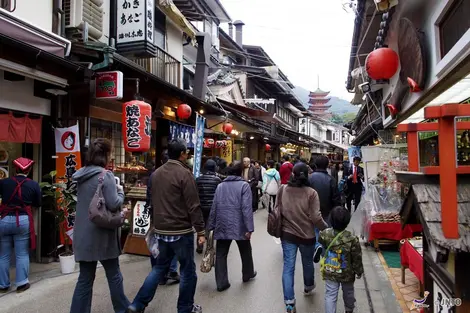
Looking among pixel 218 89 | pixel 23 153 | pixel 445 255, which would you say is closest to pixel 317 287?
pixel 445 255

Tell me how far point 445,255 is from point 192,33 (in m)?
13.6

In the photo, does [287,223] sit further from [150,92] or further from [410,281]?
[150,92]

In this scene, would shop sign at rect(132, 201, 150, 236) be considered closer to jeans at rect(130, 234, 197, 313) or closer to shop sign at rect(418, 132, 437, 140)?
jeans at rect(130, 234, 197, 313)

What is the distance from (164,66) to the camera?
13.6 m

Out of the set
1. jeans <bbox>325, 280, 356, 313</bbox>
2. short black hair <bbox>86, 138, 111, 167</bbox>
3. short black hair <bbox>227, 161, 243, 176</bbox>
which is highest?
short black hair <bbox>86, 138, 111, 167</bbox>

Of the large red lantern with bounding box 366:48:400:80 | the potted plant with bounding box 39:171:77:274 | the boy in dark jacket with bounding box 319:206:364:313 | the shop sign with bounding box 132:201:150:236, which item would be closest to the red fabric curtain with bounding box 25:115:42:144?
the potted plant with bounding box 39:171:77:274

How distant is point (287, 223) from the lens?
5355mm

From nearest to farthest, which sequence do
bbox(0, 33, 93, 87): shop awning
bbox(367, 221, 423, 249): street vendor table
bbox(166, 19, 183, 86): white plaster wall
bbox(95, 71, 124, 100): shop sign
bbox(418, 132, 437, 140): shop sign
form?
1. bbox(418, 132, 437, 140): shop sign
2. bbox(0, 33, 93, 87): shop awning
3. bbox(95, 71, 124, 100): shop sign
4. bbox(367, 221, 423, 249): street vendor table
5. bbox(166, 19, 183, 86): white plaster wall

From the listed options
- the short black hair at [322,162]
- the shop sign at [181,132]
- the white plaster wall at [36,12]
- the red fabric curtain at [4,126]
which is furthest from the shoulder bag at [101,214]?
the shop sign at [181,132]

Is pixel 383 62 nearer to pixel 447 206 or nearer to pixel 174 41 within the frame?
pixel 447 206

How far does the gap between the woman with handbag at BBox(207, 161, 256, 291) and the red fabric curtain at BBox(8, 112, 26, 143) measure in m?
3.80

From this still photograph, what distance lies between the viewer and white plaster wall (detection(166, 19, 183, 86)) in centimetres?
1424

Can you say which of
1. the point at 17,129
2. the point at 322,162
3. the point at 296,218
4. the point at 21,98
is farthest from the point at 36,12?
the point at 296,218

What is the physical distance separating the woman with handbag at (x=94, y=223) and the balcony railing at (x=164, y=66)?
801cm
